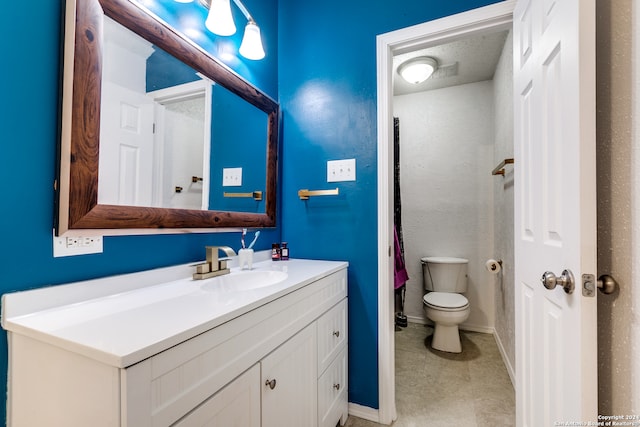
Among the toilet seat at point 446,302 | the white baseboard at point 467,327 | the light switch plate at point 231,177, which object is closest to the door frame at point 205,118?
the light switch plate at point 231,177

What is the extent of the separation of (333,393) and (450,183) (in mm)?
2326

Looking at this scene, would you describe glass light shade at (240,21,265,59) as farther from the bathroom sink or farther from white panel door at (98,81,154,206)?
the bathroom sink

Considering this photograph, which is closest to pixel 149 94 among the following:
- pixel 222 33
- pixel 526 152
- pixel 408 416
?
pixel 222 33

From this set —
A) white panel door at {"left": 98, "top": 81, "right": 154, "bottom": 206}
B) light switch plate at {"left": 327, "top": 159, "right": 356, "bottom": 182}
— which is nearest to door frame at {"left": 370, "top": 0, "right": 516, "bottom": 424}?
light switch plate at {"left": 327, "top": 159, "right": 356, "bottom": 182}

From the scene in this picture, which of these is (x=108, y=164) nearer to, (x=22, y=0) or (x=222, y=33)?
Result: (x=22, y=0)

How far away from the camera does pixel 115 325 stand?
646mm

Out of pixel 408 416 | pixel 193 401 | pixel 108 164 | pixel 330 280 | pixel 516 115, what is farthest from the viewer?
pixel 408 416

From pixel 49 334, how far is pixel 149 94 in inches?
33.9

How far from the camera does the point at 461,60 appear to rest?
2.42 meters

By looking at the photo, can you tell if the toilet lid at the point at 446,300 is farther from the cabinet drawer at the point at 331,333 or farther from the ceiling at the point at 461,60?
the ceiling at the point at 461,60

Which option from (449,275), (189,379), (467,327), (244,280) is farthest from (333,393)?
(467,327)

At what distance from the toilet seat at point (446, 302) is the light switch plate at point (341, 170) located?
139 cm

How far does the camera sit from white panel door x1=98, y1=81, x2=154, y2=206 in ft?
2.99

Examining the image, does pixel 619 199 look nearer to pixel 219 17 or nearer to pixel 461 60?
pixel 219 17
